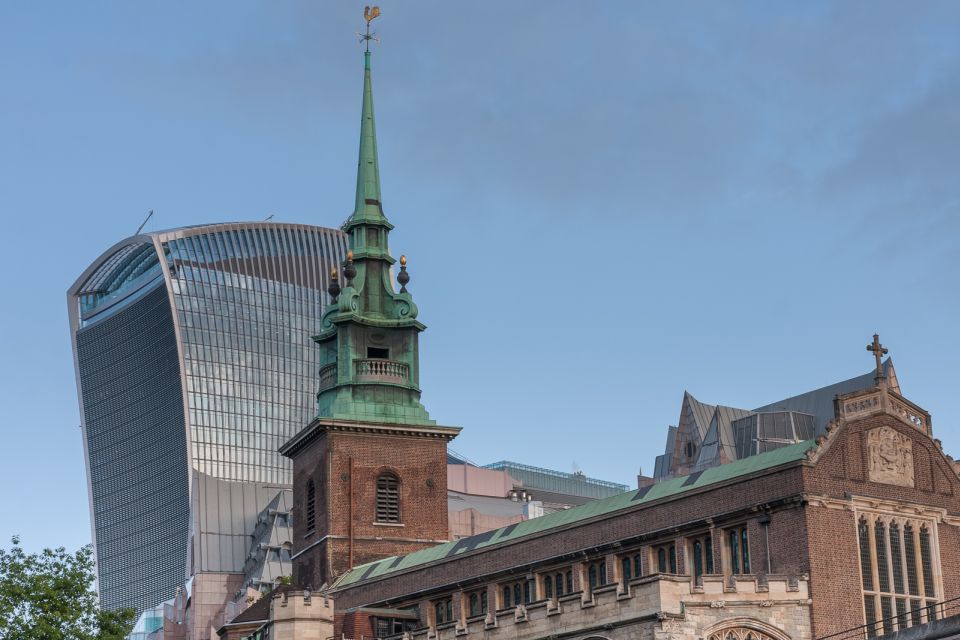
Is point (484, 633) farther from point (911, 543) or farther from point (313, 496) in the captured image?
point (313, 496)

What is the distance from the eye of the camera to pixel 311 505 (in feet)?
322

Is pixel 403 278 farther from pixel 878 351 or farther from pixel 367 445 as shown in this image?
pixel 878 351

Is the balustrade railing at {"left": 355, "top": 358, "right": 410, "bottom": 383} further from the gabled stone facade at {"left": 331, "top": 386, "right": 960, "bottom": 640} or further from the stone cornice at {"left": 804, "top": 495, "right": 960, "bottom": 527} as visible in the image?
the stone cornice at {"left": 804, "top": 495, "right": 960, "bottom": 527}

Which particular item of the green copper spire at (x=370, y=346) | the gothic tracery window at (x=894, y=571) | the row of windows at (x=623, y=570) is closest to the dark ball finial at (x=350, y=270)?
the green copper spire at (x=370, y=346)

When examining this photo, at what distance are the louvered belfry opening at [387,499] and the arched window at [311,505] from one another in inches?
162

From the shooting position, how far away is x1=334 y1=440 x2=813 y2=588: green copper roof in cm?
6412

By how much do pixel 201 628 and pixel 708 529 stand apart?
13900 cm

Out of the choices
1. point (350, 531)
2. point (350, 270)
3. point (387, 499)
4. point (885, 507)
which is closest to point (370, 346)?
point (350, 270)

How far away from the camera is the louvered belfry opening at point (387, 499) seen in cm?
9519

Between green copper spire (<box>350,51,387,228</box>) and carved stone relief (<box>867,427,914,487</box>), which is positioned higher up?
green copper spire (<box>350,51,387,228</box>)

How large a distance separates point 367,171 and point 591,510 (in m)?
38.8

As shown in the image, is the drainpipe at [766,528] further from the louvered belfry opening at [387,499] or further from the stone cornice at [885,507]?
the louvered belfry opening at [387,499]

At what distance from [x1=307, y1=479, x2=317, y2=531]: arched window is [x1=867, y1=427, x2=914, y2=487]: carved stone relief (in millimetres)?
41528

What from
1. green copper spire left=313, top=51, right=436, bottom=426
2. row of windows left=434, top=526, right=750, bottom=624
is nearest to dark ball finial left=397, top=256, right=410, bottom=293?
green copper spire left=313, top=51, right=436, bottom=426
